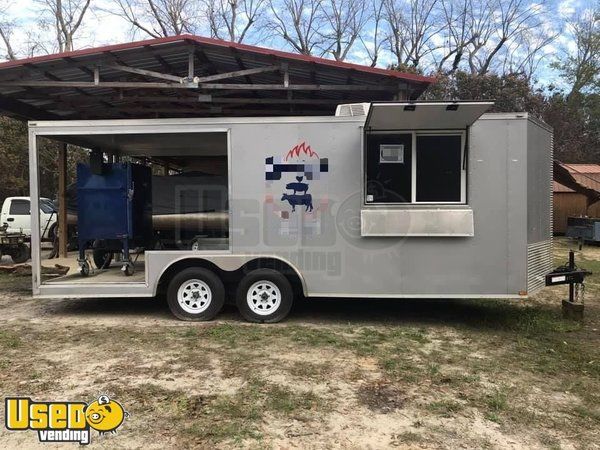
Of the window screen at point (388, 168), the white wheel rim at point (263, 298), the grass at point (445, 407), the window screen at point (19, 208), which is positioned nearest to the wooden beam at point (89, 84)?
the window screen at point (388, 168)

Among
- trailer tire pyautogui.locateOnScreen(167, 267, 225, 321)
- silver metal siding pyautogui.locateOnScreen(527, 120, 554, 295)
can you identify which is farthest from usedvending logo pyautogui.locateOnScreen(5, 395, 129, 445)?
silver metal siding pyautogui.locateOnScreen(527, 120, 554, 295)

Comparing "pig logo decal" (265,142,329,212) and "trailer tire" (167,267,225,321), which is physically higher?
"pig logo decal" (265,142,329,212)

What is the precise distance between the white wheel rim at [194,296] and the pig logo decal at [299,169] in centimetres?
162

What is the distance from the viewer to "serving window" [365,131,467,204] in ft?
20.5

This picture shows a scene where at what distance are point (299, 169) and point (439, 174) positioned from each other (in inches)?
69.4

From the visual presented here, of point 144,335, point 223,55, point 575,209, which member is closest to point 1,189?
point 223,55

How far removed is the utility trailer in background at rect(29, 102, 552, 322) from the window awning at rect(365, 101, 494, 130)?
0.03 meters

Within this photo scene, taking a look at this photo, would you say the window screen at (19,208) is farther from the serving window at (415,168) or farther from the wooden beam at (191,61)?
the serving window at (415,168)

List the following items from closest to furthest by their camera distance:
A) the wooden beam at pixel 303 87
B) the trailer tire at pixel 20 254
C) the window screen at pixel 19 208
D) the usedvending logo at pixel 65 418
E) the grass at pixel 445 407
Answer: the usedvending logo at pixel 65 418, the grass at pixel 445 407, the wooden beam at pixel 303 87, the trailer tire at pixel 20 254, the window screen at pixel 19 208

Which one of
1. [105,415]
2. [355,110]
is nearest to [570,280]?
[355,110]

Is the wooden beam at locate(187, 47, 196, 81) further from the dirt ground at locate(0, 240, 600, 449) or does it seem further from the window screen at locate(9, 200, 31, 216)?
the window screen at locate(9, 200, 31, 216)

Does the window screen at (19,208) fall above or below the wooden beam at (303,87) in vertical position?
below

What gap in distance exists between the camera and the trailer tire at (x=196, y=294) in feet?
21.7

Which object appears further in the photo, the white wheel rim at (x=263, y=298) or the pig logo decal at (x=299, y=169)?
the white wheel rim at (x=263, y=298)
